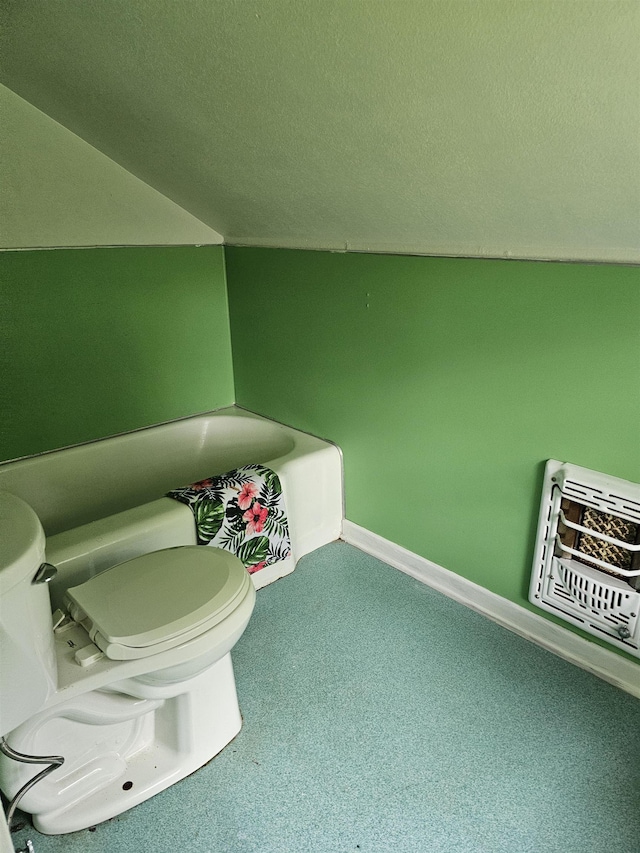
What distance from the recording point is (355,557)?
2336 mm

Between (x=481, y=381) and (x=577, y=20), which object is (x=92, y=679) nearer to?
(x=481, y=381)

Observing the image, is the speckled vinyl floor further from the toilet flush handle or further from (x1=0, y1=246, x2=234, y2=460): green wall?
(x1=0, y1=246, x2=234, y2=460): green wall

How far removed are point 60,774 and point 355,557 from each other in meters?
1.24

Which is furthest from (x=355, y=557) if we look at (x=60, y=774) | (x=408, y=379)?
(x=60, y=774)

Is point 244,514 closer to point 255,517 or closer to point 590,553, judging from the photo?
point 255,517

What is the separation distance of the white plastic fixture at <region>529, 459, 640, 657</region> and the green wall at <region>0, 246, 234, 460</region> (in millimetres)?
1603

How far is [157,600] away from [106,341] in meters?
1.31

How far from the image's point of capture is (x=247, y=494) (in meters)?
2.02

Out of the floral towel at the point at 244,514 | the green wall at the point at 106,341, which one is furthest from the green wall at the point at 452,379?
the floral towel at the point at 244,514

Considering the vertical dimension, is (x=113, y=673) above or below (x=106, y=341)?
below

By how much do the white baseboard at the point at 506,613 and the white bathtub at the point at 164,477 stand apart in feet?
0.79

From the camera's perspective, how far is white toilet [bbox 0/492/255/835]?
3.69 feet

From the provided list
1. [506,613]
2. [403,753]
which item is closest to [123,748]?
[403,753]

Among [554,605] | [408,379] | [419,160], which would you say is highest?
[419,160]
